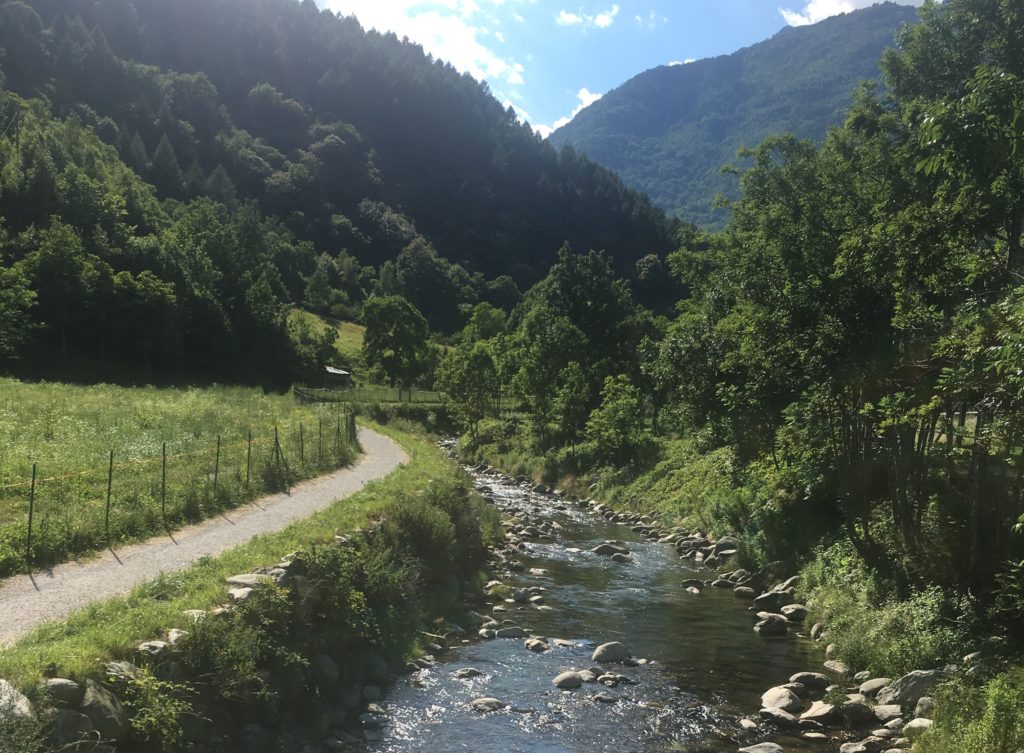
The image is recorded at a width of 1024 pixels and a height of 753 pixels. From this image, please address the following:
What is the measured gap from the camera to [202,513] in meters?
19.3

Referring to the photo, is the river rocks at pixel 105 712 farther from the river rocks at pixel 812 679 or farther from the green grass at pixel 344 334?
the green grass at pixel 344 334

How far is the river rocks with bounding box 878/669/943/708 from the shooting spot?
12195 mm

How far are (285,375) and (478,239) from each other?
395 ft

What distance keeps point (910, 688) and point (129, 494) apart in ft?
58.1

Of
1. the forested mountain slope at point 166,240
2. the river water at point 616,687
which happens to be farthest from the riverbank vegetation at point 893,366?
the forested mountain slope at point 166,240

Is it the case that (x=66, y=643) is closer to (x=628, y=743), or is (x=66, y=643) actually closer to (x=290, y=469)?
(x=628, y=743)

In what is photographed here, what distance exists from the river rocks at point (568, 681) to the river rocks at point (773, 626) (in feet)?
18.0

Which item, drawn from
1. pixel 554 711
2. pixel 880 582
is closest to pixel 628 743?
pixel 554 711

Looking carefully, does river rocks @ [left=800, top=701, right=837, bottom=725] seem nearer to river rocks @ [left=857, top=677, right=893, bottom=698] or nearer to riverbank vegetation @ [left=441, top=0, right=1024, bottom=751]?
river rocks @ [left=857, top=677, right=893, bottom=698]

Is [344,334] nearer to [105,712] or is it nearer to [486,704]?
[486,704]

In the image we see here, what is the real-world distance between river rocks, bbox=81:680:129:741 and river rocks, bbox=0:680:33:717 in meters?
0.71

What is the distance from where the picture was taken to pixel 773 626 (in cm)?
1695

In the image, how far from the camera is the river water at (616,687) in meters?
11.5

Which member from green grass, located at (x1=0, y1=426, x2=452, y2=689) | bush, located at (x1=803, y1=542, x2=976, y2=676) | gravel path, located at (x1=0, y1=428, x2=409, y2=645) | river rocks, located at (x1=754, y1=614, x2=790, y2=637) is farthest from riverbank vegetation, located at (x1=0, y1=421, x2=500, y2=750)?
bush, located at (x1=803, y1=542, x2=976, y2=676)
